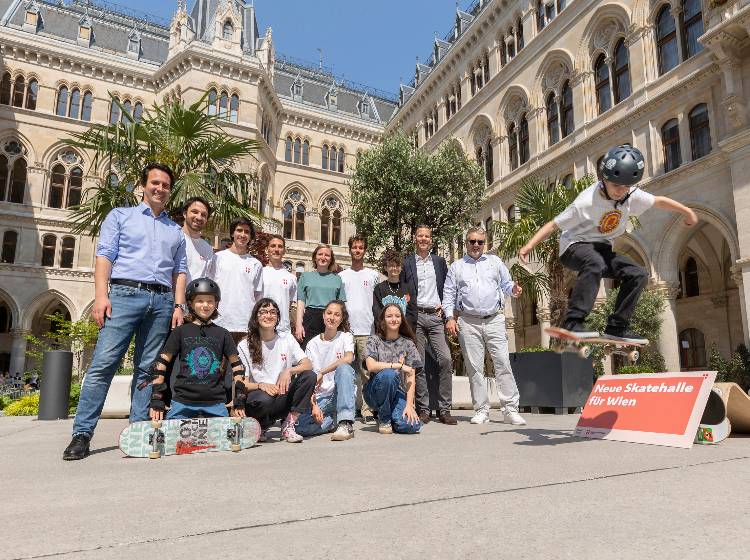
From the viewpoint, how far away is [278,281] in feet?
20.4

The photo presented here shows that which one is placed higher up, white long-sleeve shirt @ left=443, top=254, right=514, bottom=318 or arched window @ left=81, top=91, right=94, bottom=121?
arched window @ left=81, top=91, right=94, bottom=121

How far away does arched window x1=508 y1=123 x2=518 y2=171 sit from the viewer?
2519 cm

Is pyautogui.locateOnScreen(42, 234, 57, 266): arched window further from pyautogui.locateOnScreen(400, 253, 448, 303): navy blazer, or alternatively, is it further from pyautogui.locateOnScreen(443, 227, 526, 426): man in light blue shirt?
pyautogui.locateOnScreen(443, 227, 526, 426): man in light blue shirt

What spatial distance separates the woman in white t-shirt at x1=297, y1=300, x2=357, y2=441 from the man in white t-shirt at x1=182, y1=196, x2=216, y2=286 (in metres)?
1.43

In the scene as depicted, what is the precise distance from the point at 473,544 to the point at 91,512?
5.18 ft

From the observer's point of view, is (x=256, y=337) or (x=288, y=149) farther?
(x=288, y=149)

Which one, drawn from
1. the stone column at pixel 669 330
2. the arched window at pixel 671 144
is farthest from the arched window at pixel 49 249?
the arched window at pixel 671 144

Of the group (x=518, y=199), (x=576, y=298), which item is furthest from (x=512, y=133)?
(x=576, y=298)

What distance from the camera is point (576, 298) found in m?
3.98

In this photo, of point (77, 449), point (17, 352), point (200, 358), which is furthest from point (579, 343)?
point (17, 352)

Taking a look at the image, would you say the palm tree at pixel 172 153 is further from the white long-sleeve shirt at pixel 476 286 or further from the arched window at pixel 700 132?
the arched window at pixel 700 132

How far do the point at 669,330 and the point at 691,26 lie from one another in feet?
31.9

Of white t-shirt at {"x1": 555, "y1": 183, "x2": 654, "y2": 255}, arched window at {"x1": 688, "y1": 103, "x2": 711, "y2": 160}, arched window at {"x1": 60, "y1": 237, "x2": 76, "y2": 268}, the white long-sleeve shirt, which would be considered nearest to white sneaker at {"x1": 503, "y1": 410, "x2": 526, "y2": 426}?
the white long-sleeve shirt

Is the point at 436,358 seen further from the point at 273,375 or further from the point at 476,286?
the point at 273,375
